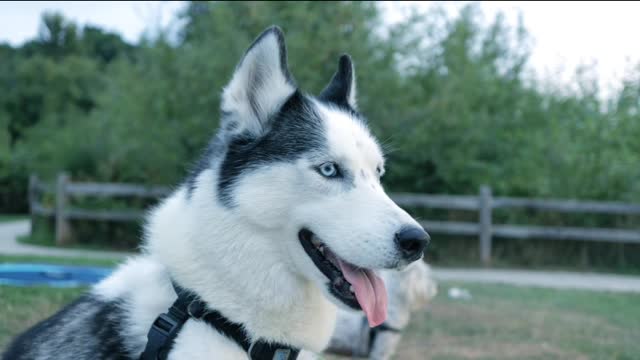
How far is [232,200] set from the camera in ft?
7.88

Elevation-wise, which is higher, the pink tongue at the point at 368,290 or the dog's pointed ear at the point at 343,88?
the dog's pointed ear at the point at 343,88

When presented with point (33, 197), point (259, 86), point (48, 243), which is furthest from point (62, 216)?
point (259, 86)

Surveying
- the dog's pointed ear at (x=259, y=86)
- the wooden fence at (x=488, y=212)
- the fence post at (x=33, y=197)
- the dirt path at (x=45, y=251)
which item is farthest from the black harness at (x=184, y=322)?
the fence post at (x=33, y=197)

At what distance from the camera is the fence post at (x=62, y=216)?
48.4 ft

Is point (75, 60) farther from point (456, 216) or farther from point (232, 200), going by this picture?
point (232, 200)

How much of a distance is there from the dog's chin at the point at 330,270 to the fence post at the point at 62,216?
13.5 metres

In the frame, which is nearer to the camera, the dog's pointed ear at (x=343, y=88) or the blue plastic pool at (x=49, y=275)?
the dog's pointed ear at (x=343, y=88)

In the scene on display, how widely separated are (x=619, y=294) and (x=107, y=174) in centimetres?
1084

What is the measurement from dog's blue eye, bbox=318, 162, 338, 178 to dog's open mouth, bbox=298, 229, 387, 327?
0.74ft

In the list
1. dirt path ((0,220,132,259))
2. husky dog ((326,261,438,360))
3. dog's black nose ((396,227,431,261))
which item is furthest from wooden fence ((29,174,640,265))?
dog's black nose ((396,227,431,261))

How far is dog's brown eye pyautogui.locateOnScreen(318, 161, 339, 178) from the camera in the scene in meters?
2.53

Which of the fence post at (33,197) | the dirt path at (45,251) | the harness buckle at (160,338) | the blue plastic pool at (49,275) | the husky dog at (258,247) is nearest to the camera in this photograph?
the harness buckle at (160,338)

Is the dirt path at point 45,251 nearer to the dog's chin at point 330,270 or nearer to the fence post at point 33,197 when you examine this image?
the fence post at point 33,197

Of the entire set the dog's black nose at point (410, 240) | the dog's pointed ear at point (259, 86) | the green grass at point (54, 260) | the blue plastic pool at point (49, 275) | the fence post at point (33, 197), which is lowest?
the green grass at point (54, 260)
